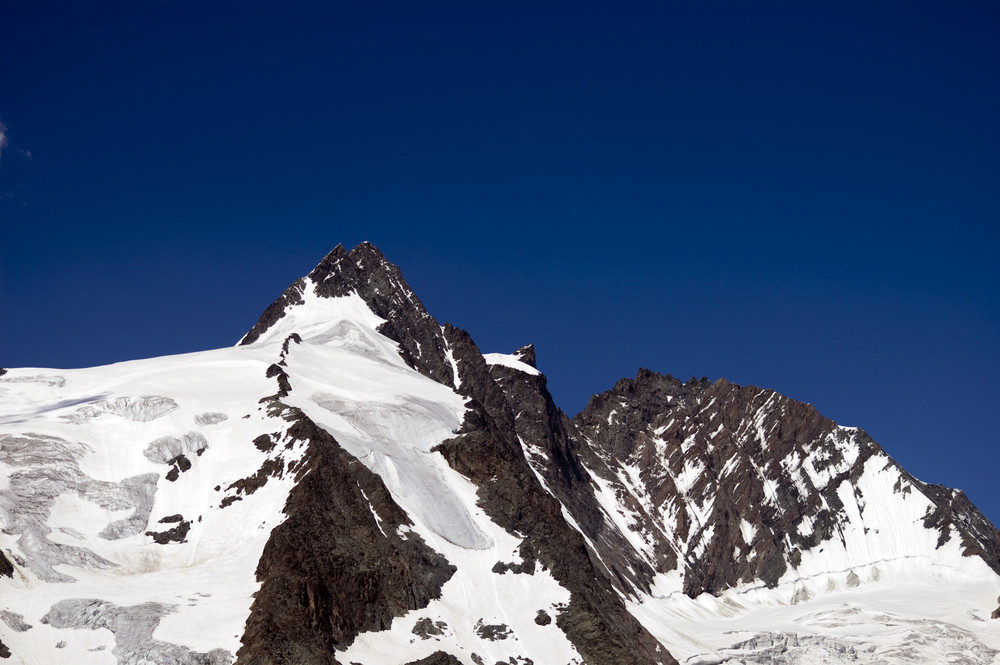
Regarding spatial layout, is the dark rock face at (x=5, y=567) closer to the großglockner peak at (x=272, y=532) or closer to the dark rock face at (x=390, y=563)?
the großglockner peak at (x=272, y=532)

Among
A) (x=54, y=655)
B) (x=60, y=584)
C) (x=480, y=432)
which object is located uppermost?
(x=480, y=432)

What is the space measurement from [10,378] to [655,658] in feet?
305

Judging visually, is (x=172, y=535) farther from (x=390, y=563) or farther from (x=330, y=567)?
(x=390, y=563)

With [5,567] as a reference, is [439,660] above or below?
below

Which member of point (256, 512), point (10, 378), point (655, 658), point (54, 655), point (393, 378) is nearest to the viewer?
point (54, 655)

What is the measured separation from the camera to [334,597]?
369 ft

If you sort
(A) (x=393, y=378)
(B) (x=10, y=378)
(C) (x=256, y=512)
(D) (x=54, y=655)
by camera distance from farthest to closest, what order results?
(A) (x=393, y=378), (B) (x=10, y=378), (C) (x=256, y=512), (D) (x=54, y=655)

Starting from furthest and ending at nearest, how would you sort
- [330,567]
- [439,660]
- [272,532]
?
1. [272,532]
2. [330,567]
3. [439,660]

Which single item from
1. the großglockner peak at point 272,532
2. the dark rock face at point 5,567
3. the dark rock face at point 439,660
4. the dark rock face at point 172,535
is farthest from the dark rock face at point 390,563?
the dark rock face at point 5,567

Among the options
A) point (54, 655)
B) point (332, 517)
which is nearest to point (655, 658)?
point (332, 517)

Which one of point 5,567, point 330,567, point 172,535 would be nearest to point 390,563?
point 330,567

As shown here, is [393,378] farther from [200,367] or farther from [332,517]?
[332,517]

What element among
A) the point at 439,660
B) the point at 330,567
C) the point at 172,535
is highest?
the point at 172,535

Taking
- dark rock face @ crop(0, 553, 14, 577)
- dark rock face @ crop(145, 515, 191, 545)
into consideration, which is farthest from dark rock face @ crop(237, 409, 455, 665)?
dark rock face @ crop(0, 553, 14, 577)
